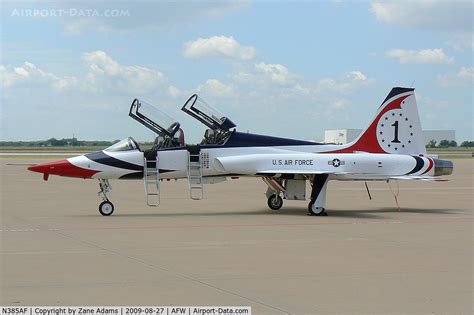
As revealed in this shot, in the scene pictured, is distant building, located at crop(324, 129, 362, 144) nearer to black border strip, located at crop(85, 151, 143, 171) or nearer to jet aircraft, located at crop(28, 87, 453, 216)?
jet aircraft, located at crop(28, 87, 453, 216)

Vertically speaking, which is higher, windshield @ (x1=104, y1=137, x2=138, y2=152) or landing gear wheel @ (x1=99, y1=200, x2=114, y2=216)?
A: windshield @ (x1=104, y1=137, x2=138, y2=152)

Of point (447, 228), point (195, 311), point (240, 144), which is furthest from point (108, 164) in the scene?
point (195, 311)

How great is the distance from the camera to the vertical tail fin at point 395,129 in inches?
798

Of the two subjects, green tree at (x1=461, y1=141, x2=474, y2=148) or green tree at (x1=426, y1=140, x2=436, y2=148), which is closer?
green tree at (x1=426, y1=140, x2=436, y2=148)

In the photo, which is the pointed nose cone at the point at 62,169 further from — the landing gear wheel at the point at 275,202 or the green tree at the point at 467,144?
the green tree at the point at 467,144

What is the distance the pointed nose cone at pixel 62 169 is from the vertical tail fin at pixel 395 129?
723 centimetres

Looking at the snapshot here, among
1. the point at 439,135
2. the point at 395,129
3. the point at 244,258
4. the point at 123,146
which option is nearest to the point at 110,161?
the point at 123,146

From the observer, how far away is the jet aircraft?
1825 cm

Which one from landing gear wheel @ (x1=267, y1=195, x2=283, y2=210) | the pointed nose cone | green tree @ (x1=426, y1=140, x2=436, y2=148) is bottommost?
landing gear wheel @ (x1=267, y1=195, x2=283, y2=210)

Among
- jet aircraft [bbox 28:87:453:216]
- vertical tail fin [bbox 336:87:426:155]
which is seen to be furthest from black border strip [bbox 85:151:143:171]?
vertical tail fin [bbox 336:87:426:155]

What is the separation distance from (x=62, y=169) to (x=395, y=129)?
9297mm

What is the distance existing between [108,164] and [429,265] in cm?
985

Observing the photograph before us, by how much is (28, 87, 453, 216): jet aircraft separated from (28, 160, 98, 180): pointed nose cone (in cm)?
2

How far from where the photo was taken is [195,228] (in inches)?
602
